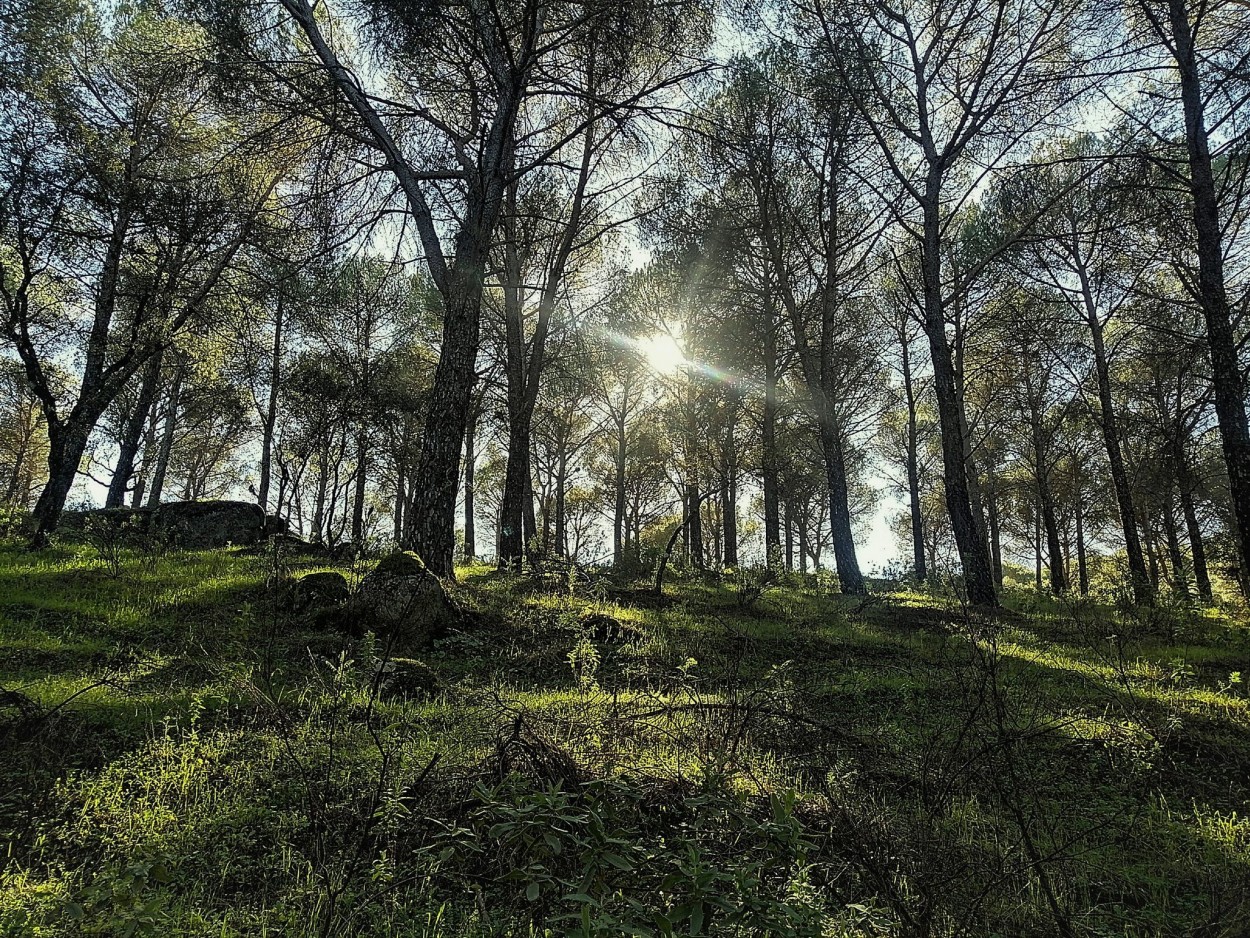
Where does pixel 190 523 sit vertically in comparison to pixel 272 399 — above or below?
below

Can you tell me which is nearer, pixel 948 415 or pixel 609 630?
pixel 609 630

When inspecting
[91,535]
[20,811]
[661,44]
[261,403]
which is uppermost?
[661,44]

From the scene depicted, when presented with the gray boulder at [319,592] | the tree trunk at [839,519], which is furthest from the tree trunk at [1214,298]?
the gray boulder at [319,592]

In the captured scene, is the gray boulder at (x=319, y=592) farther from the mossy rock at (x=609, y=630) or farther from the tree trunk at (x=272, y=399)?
the tree trunk at (x=272, y=399)

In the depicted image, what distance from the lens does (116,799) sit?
2615 millimetres

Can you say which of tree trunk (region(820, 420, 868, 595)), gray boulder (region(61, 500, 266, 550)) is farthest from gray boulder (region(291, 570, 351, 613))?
tree trunk (region(820, 420, 868, 595))

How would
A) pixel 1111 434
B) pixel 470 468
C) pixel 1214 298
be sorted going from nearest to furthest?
pixel 1214 298, pixel 1111 434, pixel 470 468

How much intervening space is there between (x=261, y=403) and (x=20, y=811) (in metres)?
21.6

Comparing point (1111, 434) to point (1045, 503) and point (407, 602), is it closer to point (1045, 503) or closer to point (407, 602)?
point (1045, 503)

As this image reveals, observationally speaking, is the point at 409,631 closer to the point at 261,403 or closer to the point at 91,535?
the point at 91,535

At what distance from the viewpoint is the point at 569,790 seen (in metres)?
2.60

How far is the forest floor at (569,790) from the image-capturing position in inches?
77.4

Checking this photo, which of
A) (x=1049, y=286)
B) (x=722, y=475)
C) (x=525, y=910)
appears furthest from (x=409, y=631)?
(x=1049, y=286)

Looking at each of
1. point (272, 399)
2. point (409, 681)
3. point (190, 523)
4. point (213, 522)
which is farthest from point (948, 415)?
point (272, 399)
